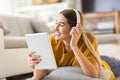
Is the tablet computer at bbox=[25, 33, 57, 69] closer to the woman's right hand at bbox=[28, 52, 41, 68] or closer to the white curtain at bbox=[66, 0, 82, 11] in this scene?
the woman's right hand at bbox=[28, 52, 41, 68]

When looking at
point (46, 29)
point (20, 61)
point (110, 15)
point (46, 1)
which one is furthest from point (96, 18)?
point (20, 61)

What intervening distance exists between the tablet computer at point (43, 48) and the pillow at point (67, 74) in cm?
12

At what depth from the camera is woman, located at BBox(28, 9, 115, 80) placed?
1.21 meters

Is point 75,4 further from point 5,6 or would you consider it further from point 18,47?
point 18,47

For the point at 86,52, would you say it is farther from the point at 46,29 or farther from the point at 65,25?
the point at 46,29

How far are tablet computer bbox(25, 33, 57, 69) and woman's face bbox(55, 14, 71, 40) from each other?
131mm

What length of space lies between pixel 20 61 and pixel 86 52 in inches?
36.1

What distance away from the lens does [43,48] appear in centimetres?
119

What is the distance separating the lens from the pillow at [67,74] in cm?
124

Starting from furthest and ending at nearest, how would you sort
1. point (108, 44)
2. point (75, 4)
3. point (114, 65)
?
point (75, 4)
point (108, 44)
point (114, 65)

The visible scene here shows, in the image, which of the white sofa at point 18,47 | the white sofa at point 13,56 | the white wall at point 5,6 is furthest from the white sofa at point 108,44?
the white wall at point 5,6

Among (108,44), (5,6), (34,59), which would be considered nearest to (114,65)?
(34,59)

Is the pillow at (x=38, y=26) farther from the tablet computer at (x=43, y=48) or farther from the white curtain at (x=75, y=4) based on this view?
the tablet computer at (x=43, y=48)

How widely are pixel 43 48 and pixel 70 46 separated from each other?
202 millimetres
